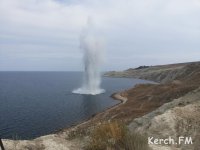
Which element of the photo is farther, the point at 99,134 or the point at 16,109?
the point at 16,109

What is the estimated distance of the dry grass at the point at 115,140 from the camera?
1190 centimetres

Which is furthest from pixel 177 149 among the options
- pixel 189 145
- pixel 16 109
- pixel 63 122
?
pixel 16 109

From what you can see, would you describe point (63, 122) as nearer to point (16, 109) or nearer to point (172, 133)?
point (16, 109)

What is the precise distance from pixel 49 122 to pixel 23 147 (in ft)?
160

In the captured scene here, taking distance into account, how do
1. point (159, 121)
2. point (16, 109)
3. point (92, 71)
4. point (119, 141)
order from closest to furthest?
point (119, 141) → point (159, 121) → point (16, 109) → point (92, 71)

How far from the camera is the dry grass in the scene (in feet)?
39.0

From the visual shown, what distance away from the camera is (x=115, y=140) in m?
12.2

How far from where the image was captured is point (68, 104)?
83.1 meters

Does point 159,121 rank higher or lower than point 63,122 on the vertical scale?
higher

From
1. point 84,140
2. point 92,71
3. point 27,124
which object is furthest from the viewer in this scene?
point 92,71

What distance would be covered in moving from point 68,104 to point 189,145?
68395 mm

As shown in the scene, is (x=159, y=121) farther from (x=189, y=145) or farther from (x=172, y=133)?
(x=189, y=145)

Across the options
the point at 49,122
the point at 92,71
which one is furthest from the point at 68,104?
the point at 92,71

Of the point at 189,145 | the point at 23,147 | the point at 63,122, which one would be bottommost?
the point at 63,122
